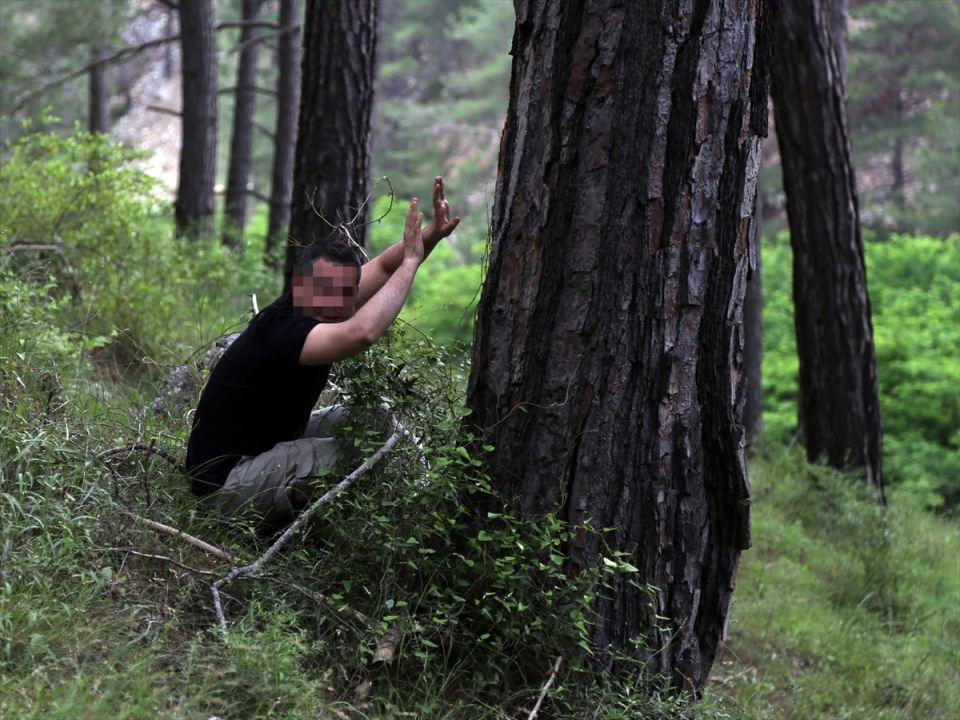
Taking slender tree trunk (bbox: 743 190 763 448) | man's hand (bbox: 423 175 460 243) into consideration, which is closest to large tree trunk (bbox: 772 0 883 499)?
slender tree trunk (bbox: 743 190 763 448)

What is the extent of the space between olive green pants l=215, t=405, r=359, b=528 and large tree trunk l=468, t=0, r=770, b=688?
0.67 m

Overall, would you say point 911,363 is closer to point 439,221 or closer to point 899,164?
point 439,221

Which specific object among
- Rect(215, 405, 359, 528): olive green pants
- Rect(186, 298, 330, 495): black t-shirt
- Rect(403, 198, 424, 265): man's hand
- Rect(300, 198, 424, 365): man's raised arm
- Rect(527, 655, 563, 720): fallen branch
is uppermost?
Rect(403, 198, 424, 265): man's hand

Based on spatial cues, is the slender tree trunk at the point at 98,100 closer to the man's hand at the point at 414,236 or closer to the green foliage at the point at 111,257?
the green foliage at the point at 111,257

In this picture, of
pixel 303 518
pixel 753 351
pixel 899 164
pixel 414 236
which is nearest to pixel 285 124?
pixel 753 351

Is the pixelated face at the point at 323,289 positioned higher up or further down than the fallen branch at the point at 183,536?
higher up

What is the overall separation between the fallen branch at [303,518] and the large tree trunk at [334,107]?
369 centimetres

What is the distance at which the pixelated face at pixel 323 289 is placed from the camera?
394cm

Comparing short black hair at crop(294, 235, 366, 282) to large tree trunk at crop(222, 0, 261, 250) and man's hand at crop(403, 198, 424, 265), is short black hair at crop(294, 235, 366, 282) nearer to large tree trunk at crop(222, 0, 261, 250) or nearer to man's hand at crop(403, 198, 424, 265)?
man's hand at crop(403, 198, 424, 265)

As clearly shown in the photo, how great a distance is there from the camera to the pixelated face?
12.9 feet

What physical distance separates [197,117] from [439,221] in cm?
787

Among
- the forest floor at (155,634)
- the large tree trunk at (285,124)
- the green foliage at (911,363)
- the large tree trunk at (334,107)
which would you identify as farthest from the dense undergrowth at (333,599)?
the green foliage at (911,363)

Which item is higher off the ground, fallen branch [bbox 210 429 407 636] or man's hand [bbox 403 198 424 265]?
man's hand [bbox 403 198 424 265]

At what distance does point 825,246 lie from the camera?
8.41m
